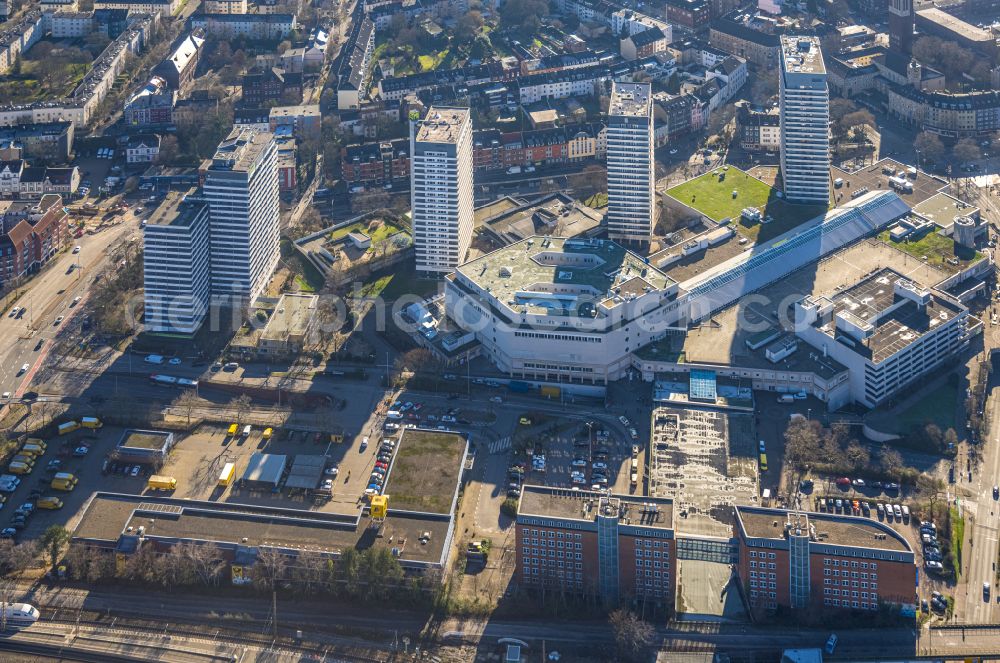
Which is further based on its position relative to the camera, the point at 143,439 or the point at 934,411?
the point at 934,411

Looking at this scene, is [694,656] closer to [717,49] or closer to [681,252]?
[681,252]

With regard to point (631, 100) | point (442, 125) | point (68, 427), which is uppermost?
point (631, 100)

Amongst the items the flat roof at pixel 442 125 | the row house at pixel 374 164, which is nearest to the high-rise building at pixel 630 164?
the flat roof at pixel 442 125

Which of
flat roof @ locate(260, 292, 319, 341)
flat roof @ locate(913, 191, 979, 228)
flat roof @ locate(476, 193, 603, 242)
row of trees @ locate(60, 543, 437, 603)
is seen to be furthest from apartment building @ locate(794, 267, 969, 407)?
flat roof @ locate(260, 292, 319, 341)

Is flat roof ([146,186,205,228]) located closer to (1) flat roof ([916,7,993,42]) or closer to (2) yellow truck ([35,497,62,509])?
(2) yellow truck ([35,497,62,509])

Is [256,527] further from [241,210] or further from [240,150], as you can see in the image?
[240,150]

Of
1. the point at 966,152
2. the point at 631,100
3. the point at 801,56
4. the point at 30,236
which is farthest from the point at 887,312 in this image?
the point at 30,236

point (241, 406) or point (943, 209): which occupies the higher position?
point (943, 209)
